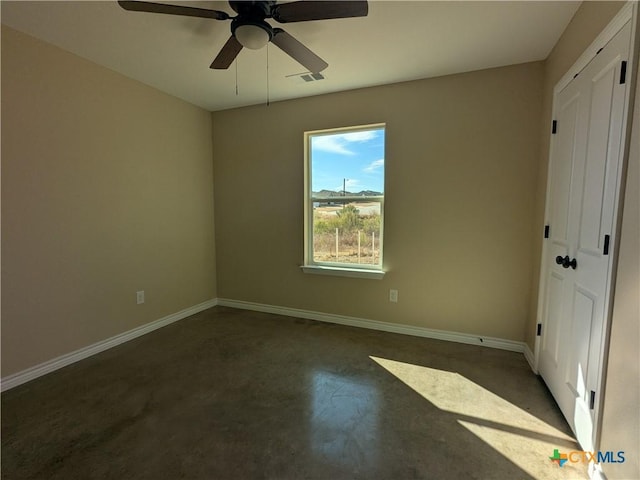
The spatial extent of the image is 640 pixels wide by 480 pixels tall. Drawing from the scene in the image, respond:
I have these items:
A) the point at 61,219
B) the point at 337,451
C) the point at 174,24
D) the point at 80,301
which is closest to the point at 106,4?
the point at 174,24

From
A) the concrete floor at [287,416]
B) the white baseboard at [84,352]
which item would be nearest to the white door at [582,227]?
the concrete floor at [287,416]

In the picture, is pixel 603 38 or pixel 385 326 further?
pixel 385 326

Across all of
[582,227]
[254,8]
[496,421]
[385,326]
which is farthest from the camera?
[385,326]

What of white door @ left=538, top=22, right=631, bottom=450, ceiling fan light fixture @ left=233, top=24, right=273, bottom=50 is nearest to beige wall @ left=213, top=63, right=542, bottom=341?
white door @ left=538, top=22, right=631, bottom=450

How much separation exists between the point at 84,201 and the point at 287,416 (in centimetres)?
242

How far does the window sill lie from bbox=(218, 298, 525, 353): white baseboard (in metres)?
0.49

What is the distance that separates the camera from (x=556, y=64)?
2.23 metres

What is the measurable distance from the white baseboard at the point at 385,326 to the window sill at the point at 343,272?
486mm

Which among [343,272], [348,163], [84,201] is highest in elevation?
[348,163]

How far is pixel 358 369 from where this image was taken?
2.42m

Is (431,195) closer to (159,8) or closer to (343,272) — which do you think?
(343,272)

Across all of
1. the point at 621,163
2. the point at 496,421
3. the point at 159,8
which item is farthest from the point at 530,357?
the point at 159,8

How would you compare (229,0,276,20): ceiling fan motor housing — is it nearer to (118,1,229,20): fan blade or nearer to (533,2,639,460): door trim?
(118,1,229,20): fan blade

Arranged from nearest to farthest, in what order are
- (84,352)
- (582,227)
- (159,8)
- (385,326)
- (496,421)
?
(159,8) < (582,227) < (496,421) < (84,352) < (385,326)
